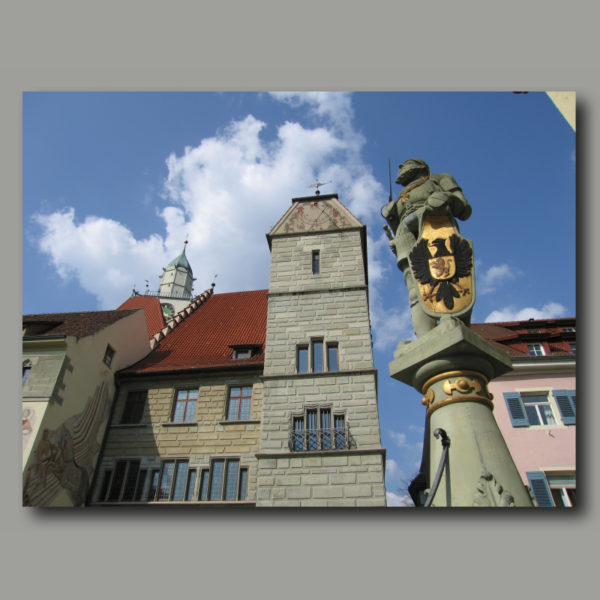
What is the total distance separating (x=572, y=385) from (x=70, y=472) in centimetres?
1120

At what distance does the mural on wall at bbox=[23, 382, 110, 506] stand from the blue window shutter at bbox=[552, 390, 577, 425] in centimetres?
1033

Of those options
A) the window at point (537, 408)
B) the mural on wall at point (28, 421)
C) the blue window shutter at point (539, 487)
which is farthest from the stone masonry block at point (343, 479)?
the mural on wall at point (28, 421)

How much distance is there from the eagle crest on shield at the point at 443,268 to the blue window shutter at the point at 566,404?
746cm

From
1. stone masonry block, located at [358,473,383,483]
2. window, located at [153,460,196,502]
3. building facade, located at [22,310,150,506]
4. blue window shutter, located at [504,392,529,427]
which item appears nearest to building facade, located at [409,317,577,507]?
blue window shutter, located at [504,392,529,427]

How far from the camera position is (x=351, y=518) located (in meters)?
5.04

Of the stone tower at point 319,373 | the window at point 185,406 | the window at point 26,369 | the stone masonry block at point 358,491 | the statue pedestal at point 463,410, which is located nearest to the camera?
the statue pedestal at point 463,410

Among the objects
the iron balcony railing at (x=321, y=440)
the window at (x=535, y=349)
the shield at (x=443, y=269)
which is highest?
the window at (x=535, y=349)

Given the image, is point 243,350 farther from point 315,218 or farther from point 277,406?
point 315,218

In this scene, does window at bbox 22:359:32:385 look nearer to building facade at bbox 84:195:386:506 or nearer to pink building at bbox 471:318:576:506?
building facade at bbox 84:195:386:506

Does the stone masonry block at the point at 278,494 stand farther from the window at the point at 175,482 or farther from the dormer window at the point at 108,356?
the dormer window at the point at 108,356

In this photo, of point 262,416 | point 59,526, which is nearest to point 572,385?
point 262,416

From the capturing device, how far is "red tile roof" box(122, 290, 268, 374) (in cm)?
1183

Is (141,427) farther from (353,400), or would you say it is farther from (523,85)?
(523,85)

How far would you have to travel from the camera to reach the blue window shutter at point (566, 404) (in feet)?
36.1
